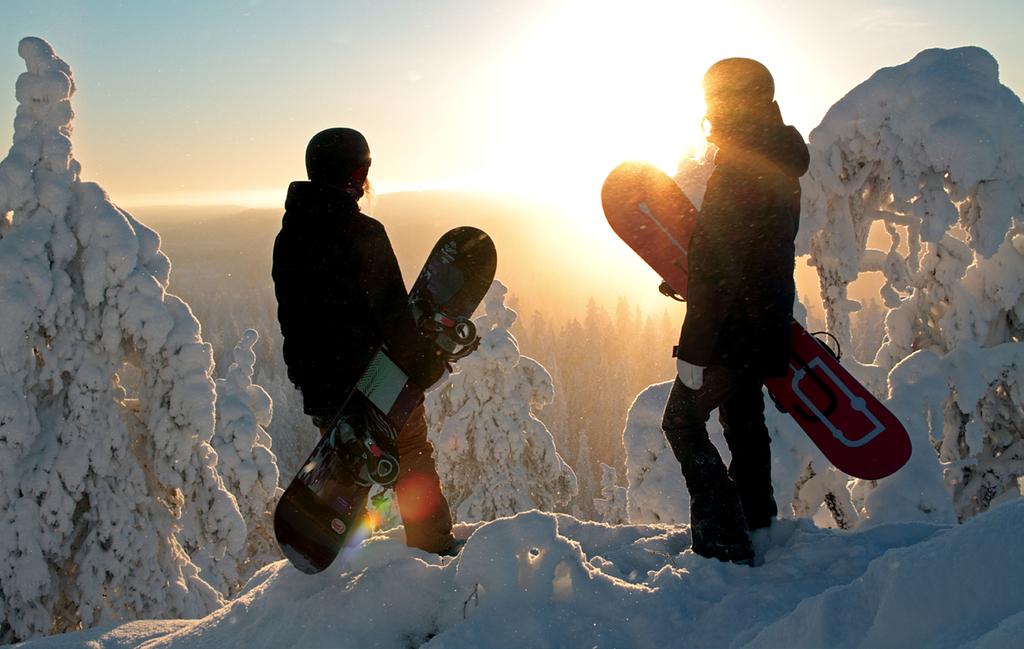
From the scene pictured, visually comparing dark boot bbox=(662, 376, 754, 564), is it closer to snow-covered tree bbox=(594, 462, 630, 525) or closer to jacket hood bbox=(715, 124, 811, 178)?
jacket hood bbox=(715, 124, 811, 178)

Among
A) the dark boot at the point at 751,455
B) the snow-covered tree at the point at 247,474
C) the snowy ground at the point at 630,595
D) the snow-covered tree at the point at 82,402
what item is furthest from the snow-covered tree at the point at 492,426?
the snowy ground at the point at 630,595

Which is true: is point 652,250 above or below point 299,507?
above

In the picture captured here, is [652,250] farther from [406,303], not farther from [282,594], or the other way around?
[282,594]

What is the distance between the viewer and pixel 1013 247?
7090mm

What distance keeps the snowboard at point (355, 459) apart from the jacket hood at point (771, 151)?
6.31ft

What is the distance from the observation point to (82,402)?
1038 centimetres

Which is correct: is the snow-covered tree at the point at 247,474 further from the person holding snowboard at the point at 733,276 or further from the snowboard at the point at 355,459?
the person holding snowboard at the point at 733,276

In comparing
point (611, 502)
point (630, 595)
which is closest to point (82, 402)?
Answer: point (630, 595)

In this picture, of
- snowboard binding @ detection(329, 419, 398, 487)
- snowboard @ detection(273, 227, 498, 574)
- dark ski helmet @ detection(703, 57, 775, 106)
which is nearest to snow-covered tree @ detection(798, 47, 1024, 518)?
dark ski helmet @ detection(703, 57, 775, 106)

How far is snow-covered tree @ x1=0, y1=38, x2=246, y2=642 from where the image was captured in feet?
32.0

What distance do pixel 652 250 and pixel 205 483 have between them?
1023cm

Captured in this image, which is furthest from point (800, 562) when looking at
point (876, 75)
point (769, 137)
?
point (876, 75)

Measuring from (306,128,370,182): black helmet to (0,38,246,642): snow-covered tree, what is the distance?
8073mm

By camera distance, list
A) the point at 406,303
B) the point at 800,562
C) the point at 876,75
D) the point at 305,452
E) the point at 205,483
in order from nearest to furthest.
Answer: the point at 800,562
the point at 406,303
the point at 876,75
the point at 205,483
the point at 305,452
